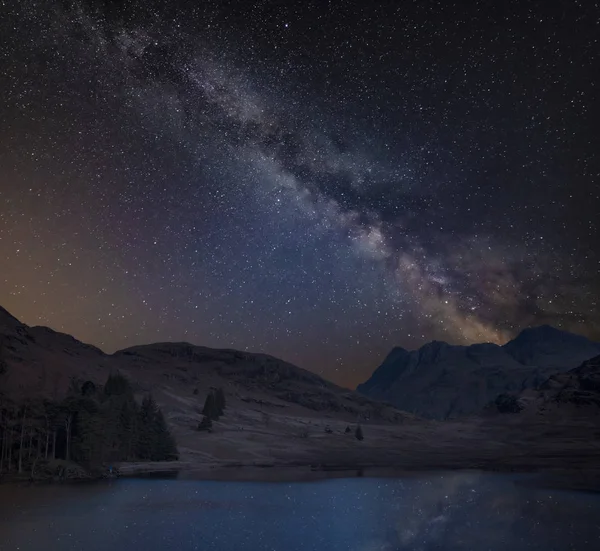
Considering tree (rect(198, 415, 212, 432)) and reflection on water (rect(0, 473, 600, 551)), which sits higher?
reflection on water (rect(0, 473, 600, 551))

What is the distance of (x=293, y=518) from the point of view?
4994 centimetres

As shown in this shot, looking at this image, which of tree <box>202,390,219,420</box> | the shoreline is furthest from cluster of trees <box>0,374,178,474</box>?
tree <box>202,390,219,420</box>

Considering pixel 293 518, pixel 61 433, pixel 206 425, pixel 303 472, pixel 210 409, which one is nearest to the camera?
pixel 293 518

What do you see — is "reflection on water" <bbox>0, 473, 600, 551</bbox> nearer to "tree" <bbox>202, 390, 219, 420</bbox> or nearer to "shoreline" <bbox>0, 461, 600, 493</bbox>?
"shoreline" <bbox>0, 461, 600, 493</bbox>

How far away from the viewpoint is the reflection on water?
3938 cm

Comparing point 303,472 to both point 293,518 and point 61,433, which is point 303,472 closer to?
point 61,433

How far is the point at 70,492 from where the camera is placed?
65500 mm

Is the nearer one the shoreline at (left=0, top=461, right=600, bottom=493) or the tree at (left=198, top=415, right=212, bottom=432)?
the shoreline at (left=0, top=461, right=600, bottom=493)

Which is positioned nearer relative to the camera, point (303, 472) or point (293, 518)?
point (293, 518)

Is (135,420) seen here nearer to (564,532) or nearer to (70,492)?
(70,492)

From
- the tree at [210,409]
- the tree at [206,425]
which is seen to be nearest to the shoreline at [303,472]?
the tree at [206,425]

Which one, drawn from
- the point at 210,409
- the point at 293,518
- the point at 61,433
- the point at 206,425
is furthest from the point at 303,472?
the point at 210,409

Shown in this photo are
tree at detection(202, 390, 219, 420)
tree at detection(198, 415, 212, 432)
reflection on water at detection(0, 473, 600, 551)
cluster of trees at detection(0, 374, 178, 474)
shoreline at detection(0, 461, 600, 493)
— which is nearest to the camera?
reflection on water at detection(0, 473, 600, 551)

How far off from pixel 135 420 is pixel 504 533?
75613 mm
